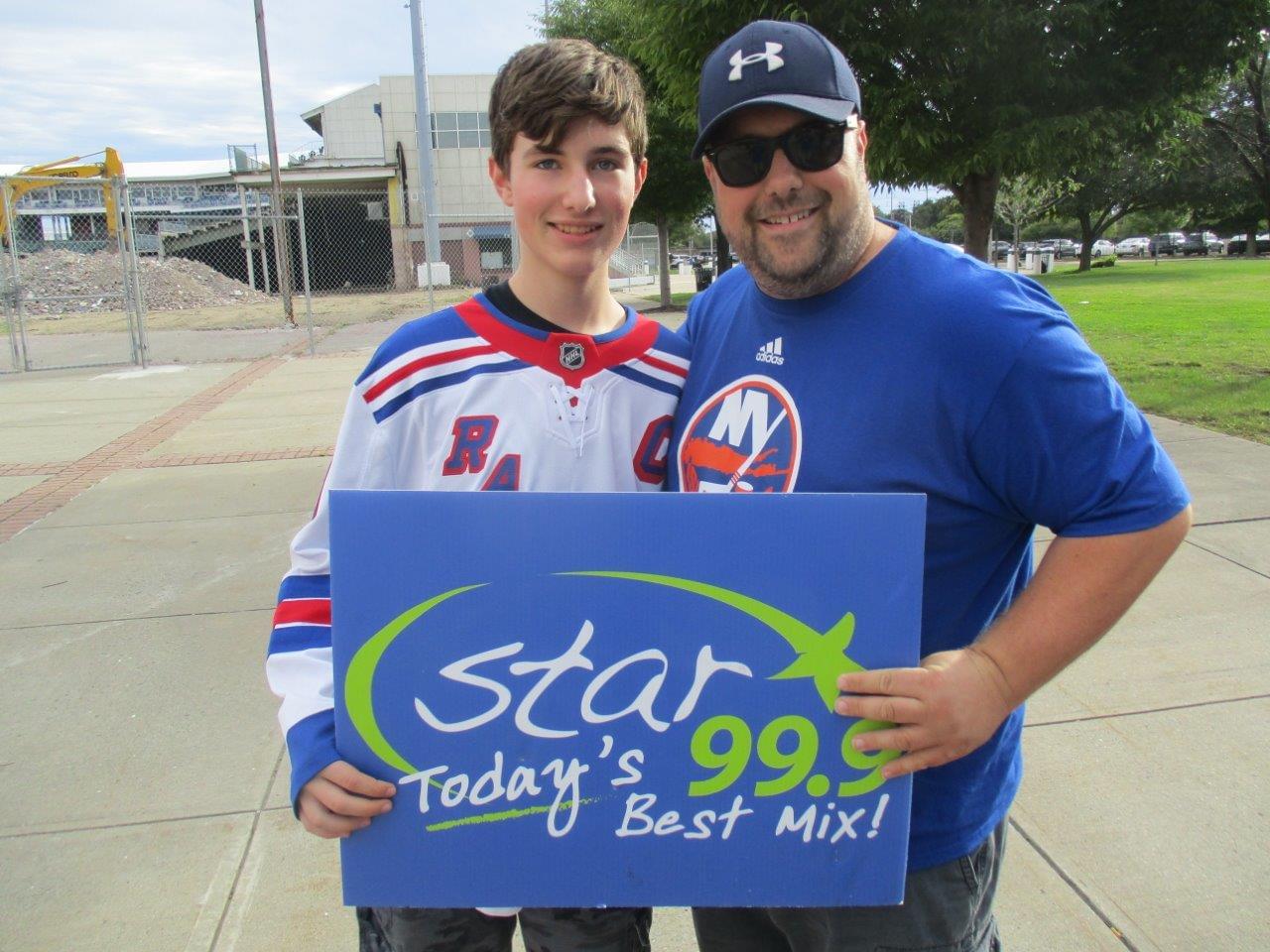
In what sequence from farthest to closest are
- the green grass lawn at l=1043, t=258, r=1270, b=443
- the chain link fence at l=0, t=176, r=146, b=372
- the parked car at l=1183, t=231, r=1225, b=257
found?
the parked car at l=1183, t=231, r=1225, b=257 → the chain link fence at l=0, t=176, r=146, b=372 → the green grass lawn at l=1043, t=258, r=1270, b=443

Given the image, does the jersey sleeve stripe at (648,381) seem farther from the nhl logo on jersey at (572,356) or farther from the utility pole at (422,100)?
the utility pole at (422,100)

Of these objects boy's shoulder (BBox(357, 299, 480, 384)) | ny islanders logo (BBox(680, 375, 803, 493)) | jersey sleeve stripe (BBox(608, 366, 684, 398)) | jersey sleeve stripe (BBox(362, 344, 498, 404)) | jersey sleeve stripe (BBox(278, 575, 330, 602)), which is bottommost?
jersey sleeve stripe (BBox(278, 575, 330, 602))

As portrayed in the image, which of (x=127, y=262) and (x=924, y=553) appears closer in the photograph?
(x=924, y=553)

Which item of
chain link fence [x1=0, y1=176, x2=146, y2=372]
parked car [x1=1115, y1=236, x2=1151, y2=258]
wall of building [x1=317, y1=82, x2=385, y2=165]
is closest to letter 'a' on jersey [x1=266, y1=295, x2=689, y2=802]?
chain link fence [x1=0, y1=176, x2=146, y2=372]

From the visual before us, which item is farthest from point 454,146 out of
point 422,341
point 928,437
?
point 928,437

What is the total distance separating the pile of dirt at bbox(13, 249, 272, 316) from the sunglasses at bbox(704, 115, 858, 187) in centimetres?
3006

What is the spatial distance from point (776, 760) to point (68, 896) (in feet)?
7.40

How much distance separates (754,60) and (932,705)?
3.31ft

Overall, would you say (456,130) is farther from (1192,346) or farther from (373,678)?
(373,678)

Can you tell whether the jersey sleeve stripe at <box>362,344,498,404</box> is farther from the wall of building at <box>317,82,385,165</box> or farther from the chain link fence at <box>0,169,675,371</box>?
the wall of building at <box>317,82,385,165</box>

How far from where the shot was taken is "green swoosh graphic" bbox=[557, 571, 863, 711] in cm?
136

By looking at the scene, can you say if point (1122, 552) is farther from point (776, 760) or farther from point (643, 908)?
point (643, 908)

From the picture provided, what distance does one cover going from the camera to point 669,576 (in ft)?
4.47

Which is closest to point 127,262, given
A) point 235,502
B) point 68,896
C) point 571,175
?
point 235,502
